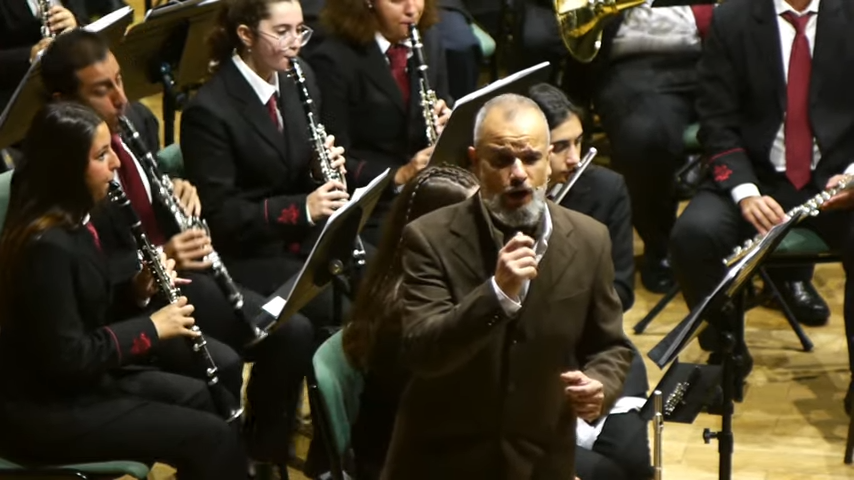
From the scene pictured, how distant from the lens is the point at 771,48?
4.32 m

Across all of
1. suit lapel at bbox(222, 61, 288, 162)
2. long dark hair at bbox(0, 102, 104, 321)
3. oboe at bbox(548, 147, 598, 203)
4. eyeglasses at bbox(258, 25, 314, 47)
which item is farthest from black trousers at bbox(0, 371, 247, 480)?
eyeglasses at bbox(258, 25, 314, 47)

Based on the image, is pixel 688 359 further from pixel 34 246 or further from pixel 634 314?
pixel 34 246

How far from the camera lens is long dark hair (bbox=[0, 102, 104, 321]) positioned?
312cm

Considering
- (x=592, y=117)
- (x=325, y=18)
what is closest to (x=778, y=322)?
(x=592, y=117)

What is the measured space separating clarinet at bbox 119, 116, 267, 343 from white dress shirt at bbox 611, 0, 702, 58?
1893mm

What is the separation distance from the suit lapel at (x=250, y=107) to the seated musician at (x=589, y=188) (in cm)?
79

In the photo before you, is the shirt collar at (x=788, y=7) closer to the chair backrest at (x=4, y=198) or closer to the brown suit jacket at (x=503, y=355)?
the brown suit jacket at (x=503, y=355)

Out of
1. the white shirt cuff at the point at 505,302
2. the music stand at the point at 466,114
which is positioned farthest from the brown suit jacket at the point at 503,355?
the music stand at the point at 466,114

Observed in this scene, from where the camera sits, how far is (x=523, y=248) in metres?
2.30

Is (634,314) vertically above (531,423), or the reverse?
(531,423)

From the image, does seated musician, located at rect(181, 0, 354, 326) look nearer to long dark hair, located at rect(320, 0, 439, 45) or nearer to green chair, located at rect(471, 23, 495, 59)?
long dark hair, located at rect(320, 0, 439, 45)

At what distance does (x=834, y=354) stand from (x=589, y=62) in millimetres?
1340

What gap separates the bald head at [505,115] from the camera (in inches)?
100

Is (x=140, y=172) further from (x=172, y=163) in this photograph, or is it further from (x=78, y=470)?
(x=78, y=470)
